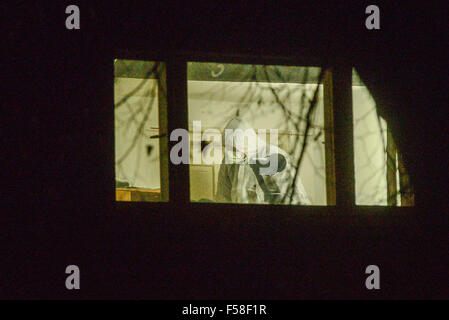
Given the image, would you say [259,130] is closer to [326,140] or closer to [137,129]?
[326,140]

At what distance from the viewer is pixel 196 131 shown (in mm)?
5742

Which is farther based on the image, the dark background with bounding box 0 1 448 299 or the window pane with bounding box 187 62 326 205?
the window pane with bounding box 187 62 326 205

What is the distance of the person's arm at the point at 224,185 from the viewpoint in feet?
18.6

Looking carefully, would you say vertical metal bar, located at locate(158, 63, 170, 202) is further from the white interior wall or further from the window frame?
the white interior wall

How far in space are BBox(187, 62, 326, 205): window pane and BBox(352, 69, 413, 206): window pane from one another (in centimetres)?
29

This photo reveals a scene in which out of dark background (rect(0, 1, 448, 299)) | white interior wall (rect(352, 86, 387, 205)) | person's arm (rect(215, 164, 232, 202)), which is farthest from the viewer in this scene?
white interior wall (rect(352, 86, 387, 205))

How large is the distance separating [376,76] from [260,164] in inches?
48.1

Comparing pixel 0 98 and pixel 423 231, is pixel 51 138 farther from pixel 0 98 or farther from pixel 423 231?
pixel 423 231

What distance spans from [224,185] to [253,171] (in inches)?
11.5

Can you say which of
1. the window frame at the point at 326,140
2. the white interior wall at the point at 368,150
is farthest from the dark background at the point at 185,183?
the white interior wall at the point at 368,150

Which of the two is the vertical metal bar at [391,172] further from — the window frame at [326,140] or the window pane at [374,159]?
the window frame at [326,140]

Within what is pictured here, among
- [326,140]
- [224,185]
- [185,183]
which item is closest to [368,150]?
[326,140]

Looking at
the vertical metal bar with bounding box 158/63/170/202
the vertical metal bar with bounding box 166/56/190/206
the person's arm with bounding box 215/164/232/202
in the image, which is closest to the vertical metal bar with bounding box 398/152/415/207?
the person's arm with bounding box 215/164/232/202

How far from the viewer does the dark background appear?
17.1 feet
